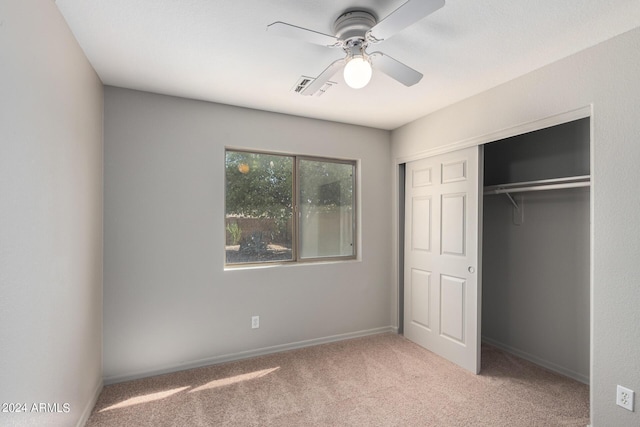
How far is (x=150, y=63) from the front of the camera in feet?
7.32

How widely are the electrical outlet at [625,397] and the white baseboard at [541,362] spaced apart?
2.97ft

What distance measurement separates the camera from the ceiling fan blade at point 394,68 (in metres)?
1.71

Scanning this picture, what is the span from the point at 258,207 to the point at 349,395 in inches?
73.8

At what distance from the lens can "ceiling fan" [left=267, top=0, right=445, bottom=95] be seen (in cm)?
142

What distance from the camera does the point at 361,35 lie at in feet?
5.61

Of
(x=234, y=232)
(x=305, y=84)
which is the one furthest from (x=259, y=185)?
(x=305, y=84)

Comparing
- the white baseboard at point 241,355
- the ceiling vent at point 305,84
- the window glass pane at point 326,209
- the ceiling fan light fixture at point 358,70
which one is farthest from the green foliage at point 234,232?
the ceiling fan light fixture at point 358,70

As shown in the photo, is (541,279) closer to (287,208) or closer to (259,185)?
(287,208)

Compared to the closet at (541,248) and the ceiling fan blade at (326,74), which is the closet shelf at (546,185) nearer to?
the closet at (541,248)

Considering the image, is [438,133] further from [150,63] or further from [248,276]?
[150,63]

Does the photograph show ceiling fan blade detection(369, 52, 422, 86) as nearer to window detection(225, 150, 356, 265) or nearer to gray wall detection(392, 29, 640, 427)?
gray wall detection(392, 29, 640, 427)

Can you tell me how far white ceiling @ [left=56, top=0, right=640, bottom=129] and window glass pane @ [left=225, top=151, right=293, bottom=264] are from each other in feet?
2.21

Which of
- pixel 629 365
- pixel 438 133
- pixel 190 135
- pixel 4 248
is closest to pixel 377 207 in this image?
pixel 438 133

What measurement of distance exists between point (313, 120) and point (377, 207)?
1.26 metres
